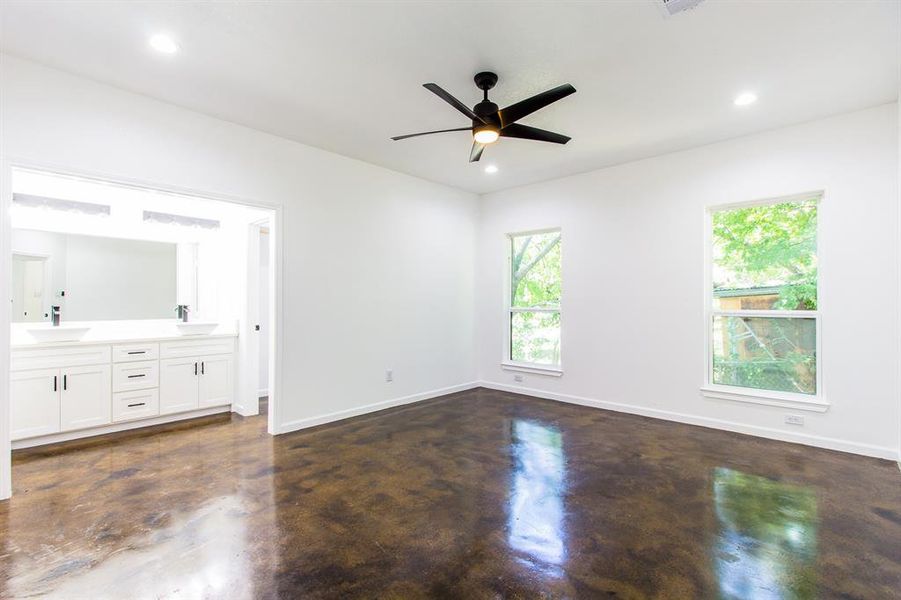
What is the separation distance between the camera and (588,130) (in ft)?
12.5

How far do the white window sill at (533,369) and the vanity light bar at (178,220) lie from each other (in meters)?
4.06

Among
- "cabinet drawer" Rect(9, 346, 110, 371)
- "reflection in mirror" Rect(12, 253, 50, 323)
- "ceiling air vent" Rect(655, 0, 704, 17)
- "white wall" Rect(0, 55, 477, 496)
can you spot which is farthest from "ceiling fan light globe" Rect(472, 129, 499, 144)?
"reflection in mirror" Rect(12, 253, 50, 323)

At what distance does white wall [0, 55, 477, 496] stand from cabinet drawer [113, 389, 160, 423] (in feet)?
4.39

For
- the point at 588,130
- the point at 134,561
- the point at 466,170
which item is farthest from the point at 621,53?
the point at 134,561

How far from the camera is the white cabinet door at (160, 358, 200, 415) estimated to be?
14.0ft

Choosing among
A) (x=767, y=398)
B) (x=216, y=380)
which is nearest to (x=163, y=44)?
(x=216, y=380)

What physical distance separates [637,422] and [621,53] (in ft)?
11.2

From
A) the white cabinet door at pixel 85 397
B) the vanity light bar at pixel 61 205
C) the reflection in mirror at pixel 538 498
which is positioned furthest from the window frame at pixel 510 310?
the vanity light bar at pixel 61 205

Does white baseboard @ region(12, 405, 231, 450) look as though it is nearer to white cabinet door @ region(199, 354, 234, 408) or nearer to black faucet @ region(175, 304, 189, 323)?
white cabinet door @ region(199, 354, 234, 408)

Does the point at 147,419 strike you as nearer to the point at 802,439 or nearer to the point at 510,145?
the point at 510,145

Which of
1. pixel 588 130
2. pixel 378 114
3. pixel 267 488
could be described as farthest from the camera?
pixel 588 130

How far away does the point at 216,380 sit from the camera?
4.65 metres

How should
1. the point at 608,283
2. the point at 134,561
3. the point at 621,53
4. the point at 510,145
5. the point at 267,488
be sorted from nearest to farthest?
the point at 134,561, the point at 621,53, the point at 267,488, the point at 510,145, the point at 608,283

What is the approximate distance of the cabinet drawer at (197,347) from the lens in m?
4.31
